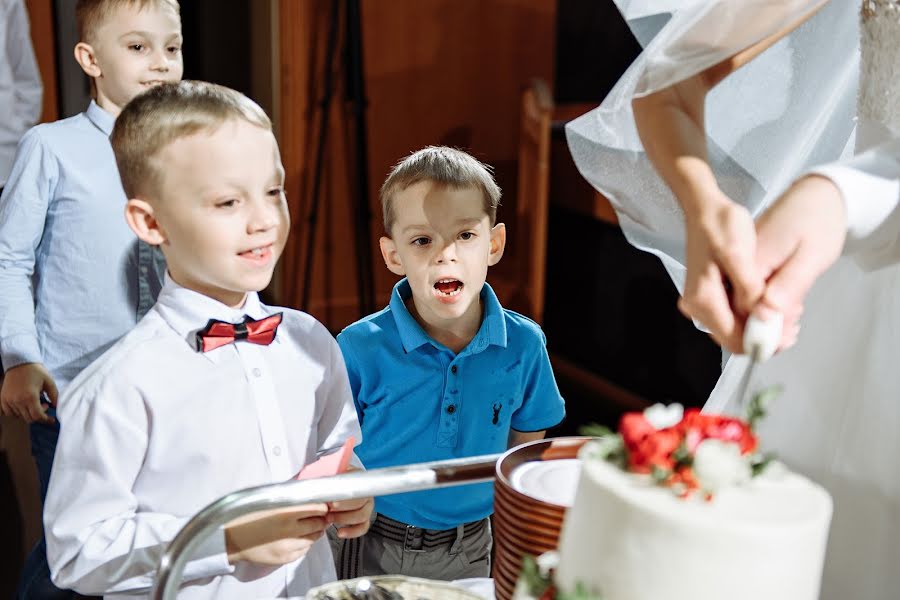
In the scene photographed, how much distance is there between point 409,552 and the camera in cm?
168

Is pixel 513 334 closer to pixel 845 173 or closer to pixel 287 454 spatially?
pixel 287 454

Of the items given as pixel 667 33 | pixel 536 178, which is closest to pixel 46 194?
pixel 667 33

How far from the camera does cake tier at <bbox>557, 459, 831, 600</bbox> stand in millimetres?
753

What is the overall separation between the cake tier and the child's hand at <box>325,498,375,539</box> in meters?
0.39

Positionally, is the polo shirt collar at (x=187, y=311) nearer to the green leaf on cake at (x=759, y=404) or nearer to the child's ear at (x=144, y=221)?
the child's ear at (x=144, y=221)

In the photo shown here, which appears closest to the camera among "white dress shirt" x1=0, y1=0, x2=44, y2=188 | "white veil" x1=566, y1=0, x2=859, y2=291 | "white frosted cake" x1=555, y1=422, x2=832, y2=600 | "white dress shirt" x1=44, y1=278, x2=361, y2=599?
"white frosted cake" x1=555, y1=422, x2=832, y2=600

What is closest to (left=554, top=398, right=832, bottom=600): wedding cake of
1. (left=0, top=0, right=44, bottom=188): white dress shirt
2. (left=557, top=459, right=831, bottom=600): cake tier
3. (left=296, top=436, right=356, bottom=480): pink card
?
(left=557, top=459, right=831, bottom=600): cake tier

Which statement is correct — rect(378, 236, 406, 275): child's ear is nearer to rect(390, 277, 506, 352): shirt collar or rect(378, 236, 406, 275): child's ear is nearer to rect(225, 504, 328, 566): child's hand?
rect(390, 277, 506, 352): shirt collar

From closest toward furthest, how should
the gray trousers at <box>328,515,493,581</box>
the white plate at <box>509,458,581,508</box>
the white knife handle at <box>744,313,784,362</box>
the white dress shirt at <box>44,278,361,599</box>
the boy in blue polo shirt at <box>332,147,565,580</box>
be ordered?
the white knife handle at <box>744,313,784,362</box>
the white plate at <box>509,458,581,508</box>
the white dress shirt at <box>44,278,361,599</box>
the boy in blue polo shirt at <box>332,147,565,580</box>
the gray trousers at <box>328,515,493,581</box>

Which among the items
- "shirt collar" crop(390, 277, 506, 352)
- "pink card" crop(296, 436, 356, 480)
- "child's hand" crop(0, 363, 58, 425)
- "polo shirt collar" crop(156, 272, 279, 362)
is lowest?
"child's hand" crop(0, 363, 58, 425)

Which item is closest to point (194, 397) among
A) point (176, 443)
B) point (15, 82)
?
point (176, 443)

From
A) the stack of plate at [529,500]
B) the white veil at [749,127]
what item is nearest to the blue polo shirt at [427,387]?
the white veil at [749,127]

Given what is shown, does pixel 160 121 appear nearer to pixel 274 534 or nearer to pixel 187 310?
pixel 187 310

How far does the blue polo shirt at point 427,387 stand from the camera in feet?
5.29
